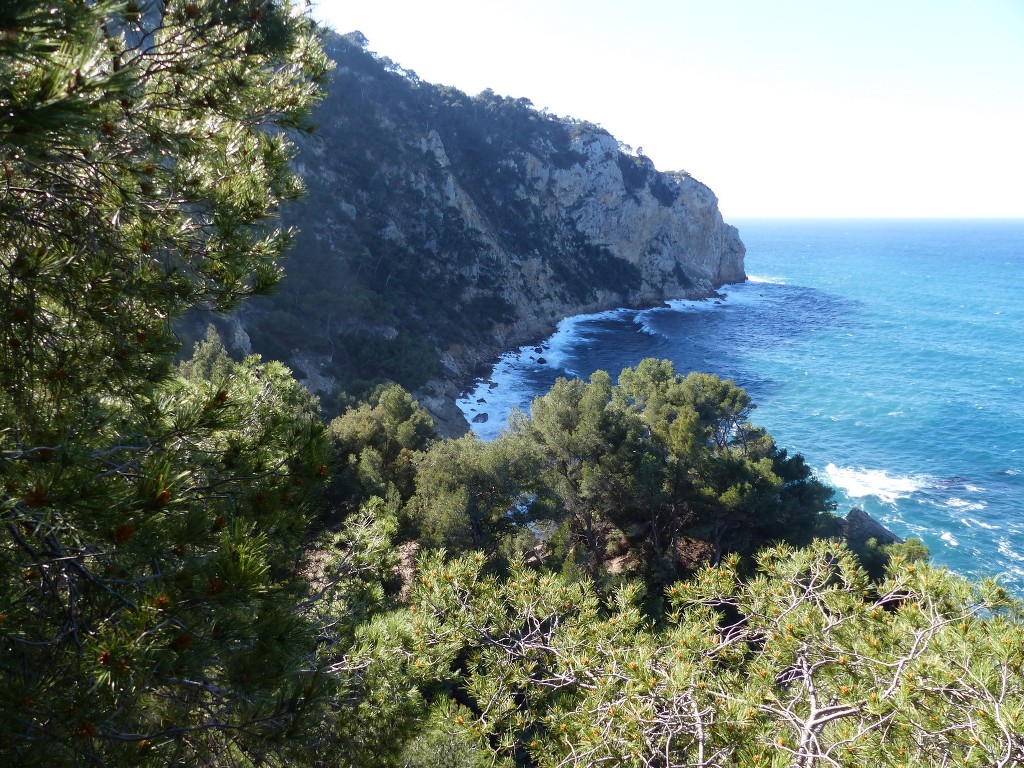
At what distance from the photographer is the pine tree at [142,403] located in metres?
1.80

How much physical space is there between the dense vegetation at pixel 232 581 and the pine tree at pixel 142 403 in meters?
0.02

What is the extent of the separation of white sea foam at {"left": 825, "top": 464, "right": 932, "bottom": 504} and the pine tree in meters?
26.8

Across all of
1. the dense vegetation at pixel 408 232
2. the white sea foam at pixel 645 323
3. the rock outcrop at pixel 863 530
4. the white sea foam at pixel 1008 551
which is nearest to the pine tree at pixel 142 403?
the rock outcrop at pixel 863 530

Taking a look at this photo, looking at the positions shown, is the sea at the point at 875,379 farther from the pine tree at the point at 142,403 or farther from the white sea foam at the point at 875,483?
the pine tree at the point at 142,403

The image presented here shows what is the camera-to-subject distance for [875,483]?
82.0ft

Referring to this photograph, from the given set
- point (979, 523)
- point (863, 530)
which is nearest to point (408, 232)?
point (863, 530)

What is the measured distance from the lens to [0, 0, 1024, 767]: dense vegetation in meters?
1.92

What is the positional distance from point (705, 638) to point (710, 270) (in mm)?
72232

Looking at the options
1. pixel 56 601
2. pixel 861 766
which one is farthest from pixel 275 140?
pixel 861 766

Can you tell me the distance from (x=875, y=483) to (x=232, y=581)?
29.5 metres

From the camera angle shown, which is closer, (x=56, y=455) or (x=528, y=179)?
(x=56, y=455)

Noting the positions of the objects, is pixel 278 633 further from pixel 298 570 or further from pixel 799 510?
pixel 799 510

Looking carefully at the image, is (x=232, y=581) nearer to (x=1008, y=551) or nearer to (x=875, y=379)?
(x=1008, y=551)

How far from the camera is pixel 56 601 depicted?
2275 mm
